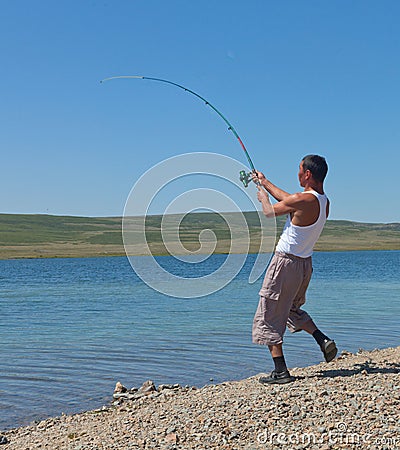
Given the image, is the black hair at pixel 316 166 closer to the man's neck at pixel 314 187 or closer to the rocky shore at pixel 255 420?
the man's neck at pixel 314 187

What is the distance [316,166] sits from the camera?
757cm

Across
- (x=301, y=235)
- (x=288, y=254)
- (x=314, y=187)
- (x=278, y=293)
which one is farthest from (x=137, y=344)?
(x=314, y=187)

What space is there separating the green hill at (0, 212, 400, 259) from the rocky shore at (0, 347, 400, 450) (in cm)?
10349

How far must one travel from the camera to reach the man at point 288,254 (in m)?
7.43

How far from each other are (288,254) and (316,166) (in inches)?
41.3

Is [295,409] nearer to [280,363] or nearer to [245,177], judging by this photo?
[280,363]

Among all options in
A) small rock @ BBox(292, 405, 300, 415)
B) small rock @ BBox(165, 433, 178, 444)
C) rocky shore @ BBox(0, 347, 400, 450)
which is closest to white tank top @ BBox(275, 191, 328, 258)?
rocky shore @ BBox(0, 347, 400, 450)

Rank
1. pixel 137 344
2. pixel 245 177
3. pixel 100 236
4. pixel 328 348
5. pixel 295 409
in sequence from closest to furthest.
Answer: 1. pixel 295 409
2. pixel 328 348
3. pixel 245 177
4. pixel 137 344
5. pixel 100 236

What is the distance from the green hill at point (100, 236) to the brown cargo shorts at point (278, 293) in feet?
341

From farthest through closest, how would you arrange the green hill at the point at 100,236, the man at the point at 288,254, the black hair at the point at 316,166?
the green hill at the point at 100,236, the black hair at the point at 316,166, the man at the point at 288,254

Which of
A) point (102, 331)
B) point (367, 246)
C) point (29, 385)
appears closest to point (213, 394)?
point (29, 385)

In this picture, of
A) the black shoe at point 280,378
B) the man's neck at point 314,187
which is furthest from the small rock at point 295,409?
the man's neck at point 314,187

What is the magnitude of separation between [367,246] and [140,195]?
148m

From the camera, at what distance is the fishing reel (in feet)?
27.0
